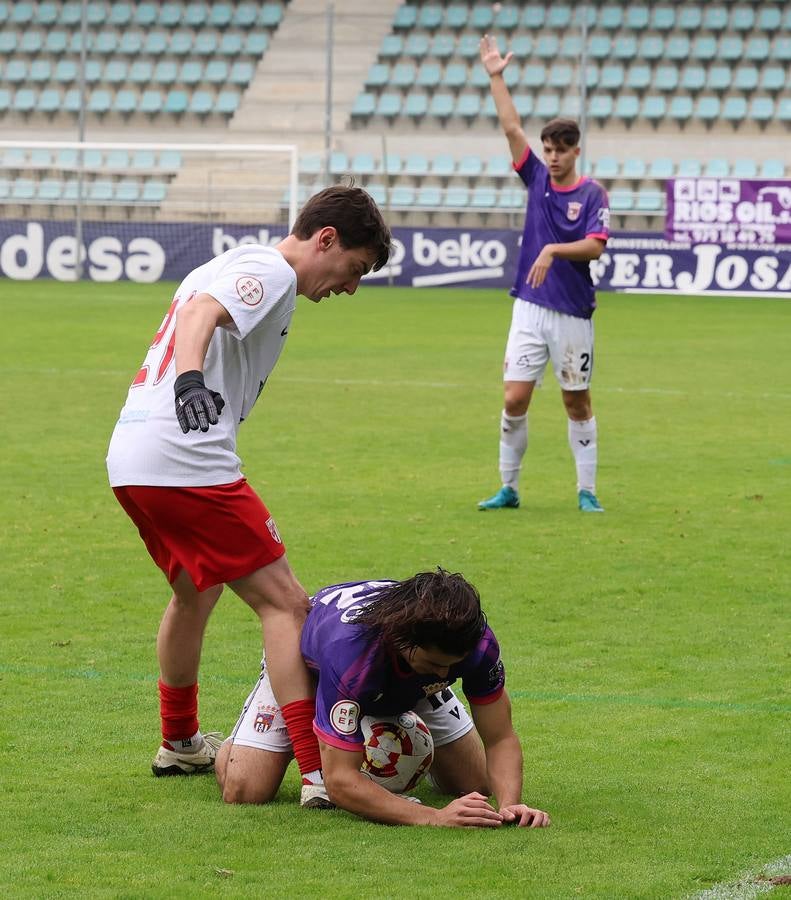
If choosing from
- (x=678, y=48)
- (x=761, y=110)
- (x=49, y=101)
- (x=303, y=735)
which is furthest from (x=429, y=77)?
(x=303, y=735)

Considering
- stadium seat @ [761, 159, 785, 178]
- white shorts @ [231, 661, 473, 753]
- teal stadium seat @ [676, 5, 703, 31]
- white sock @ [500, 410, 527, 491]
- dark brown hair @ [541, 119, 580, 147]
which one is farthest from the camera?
teal stadium seat @ [676, 5, 703, 31]

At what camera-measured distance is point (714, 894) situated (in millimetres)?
3496

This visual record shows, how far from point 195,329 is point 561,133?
4.98m

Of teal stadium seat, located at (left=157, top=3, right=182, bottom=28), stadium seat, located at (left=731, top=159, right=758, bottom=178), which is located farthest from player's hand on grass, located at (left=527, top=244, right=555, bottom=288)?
teal stadium seat, located at (left=157, top=3, right=182, bottom=28)

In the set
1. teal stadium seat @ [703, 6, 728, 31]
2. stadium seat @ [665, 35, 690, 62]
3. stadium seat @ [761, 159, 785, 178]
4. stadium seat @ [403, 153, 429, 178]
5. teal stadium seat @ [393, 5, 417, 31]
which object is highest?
teal stadium seat @ [703, 6, 728, 31]

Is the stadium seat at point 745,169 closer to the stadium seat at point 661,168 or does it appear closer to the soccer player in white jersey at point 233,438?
the stadium seat at point 661,168

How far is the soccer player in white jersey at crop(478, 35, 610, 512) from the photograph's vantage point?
354 inches

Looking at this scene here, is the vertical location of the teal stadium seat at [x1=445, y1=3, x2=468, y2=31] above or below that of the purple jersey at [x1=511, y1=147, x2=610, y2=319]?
below

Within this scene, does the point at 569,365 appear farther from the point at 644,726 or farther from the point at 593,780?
the point at 593,780

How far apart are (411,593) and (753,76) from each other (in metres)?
34.7

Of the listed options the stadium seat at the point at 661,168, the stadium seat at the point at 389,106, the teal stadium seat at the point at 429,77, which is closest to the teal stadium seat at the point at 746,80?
the stadium seat at the point at 661,168

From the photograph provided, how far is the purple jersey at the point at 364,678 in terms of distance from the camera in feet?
13.0

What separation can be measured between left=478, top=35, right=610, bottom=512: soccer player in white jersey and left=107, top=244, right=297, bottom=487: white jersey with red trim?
15.9 ft

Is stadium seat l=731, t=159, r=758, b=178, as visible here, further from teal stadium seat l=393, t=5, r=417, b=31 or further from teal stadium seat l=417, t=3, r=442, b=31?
teal stadium seat l=393, t=5, r=417, b=31
